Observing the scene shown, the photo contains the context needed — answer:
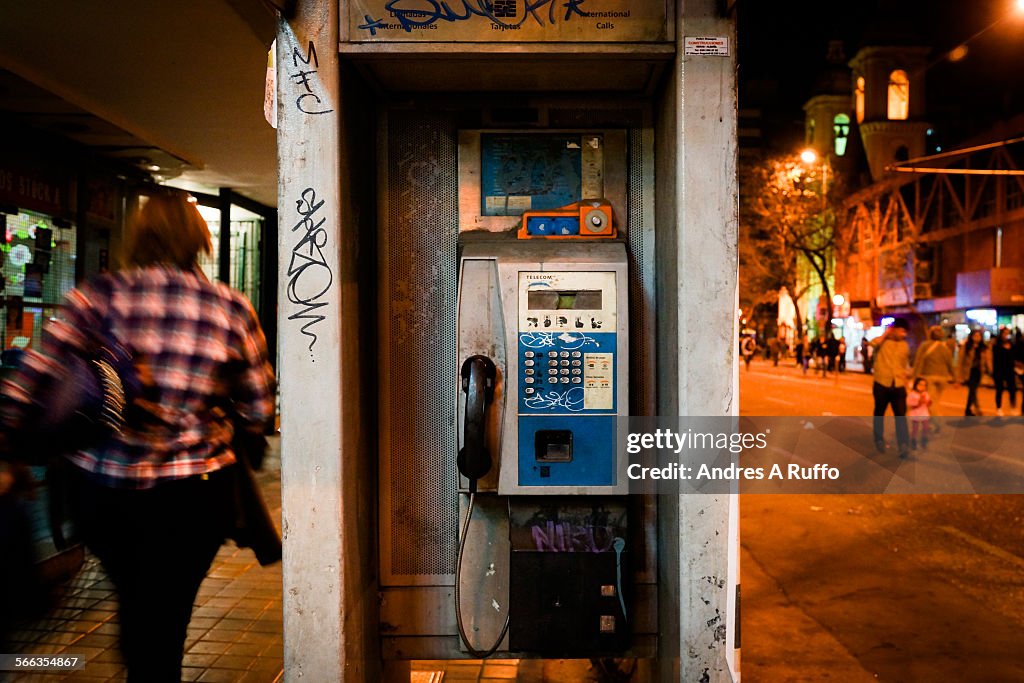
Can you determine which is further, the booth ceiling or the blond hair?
the booth ceiling

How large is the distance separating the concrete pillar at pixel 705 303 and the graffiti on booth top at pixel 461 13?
46 cm

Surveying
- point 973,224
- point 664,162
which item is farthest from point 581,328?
point 973,224

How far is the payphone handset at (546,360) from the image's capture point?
2.71 metres

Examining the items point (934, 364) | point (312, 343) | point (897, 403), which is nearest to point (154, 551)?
point (312, 343)

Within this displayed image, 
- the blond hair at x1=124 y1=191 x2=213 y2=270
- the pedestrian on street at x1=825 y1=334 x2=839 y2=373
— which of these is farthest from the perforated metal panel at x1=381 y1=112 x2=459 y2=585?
the pedestrian on street at x1=825 y1=334 x2=839 y2=373

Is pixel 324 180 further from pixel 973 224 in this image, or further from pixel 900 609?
pixel 973 224

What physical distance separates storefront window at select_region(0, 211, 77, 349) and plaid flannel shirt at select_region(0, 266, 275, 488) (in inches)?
129

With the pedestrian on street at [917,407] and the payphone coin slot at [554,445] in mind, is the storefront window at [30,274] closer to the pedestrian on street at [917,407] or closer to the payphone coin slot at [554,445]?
the payphone coin slot at [554,445]

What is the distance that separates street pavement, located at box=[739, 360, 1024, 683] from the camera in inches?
145

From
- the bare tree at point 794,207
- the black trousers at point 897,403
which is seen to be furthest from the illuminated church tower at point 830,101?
the black trousers at point 897,403

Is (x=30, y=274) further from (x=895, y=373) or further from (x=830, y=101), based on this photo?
(x=830, y=101)

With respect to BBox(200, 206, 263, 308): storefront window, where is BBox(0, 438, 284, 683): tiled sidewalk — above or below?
below

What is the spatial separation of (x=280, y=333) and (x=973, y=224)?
26.9 metres

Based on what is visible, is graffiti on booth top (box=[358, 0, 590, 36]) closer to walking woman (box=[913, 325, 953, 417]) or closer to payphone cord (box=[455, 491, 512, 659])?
payphone cord (box=[455, 491, 512, 659])
